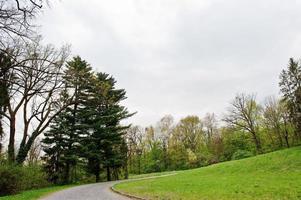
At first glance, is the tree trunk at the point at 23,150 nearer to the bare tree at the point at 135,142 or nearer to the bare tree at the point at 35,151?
the bare tree at the point at 35,151

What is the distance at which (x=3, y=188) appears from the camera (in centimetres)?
1852

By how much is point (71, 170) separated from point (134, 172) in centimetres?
2748

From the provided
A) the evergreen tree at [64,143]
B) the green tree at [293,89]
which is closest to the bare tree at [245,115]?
the green tree at [293,89]

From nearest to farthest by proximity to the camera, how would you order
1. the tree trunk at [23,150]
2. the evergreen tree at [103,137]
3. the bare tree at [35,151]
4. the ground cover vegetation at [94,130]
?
the ground cover vegetation at [94,130] < the tree trunk at [23,150] < the evergreen tree at [103,137] < the bare tree at [35,151]

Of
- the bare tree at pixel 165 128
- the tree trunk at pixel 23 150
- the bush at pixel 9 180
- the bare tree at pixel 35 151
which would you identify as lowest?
the bush at pixel 9 180

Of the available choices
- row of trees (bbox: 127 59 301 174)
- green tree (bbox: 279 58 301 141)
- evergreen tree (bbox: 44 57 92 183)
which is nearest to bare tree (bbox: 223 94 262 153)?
row of trees (bbox: 127 59 301 174)

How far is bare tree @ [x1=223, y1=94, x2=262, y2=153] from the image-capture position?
175ft

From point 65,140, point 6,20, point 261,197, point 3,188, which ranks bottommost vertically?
point 261,197

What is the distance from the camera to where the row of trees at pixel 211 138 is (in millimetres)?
52219

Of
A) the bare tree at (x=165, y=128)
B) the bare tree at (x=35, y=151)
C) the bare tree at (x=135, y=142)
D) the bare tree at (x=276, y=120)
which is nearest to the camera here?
the bare tree at (x=35, y=151)

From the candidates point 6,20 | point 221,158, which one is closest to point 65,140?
point 6,20

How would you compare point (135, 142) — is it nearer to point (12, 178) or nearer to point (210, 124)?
point (210, 124)

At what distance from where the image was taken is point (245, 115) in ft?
175

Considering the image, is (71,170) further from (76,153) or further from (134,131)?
(134,131)
